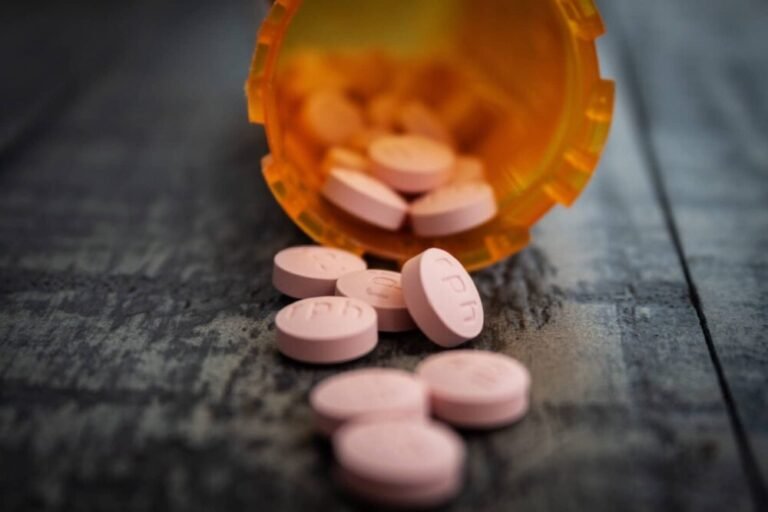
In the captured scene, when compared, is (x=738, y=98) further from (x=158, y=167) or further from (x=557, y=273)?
(x=158, y=167)


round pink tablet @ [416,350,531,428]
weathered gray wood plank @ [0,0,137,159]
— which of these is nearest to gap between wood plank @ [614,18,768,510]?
round pink tablet @ [416,350,531,428]

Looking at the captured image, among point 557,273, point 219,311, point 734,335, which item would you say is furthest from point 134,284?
point 734,335

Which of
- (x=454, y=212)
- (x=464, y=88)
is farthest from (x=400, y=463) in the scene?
(x=464, y=88)

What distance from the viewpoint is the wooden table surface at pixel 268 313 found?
105 cm

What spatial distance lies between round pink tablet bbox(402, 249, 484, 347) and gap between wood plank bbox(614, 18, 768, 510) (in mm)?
382

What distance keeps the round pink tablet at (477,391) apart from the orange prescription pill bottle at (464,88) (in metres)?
0.46

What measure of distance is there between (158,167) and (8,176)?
360 mm

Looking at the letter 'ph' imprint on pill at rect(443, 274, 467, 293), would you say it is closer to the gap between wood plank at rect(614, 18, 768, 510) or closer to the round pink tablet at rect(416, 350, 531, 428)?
the round pink tablet at rect(416, 350, 531, 428)

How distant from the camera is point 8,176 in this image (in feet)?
6.78

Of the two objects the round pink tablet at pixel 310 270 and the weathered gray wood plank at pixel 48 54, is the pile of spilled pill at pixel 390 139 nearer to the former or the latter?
the round pink tablet at pixel 310 270

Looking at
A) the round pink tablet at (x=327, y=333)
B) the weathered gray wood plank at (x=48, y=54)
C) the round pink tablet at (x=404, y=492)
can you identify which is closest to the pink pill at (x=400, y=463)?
the round pink tablet at (x=404, y=492)

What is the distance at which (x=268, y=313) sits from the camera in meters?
1.48

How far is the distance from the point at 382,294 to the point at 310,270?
0.51ft

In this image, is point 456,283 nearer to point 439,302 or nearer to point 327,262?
Answer: point 439,302
